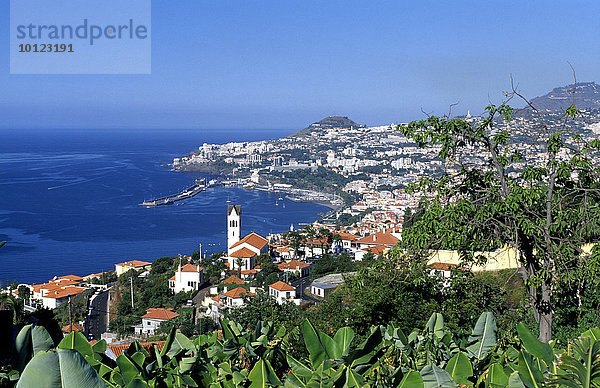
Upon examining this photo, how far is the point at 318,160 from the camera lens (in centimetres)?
6378

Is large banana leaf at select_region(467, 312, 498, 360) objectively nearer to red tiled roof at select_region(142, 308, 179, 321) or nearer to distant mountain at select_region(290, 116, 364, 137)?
red tiled roof at select_region(142, 308, 179, 321)

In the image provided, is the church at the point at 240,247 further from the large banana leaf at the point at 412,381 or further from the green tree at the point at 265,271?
the large banana leaf at the point at 412,381

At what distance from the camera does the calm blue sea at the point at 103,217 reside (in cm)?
→ 2517

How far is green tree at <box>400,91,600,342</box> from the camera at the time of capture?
246 cm

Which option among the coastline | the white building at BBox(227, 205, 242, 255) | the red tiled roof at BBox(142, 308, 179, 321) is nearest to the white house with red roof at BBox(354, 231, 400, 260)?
the white building at BBox(227, 205, 242, 255)

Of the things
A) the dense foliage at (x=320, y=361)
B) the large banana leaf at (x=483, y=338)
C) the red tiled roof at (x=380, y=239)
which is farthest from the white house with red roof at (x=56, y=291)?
the large banana leaf at (x=483, y=338)

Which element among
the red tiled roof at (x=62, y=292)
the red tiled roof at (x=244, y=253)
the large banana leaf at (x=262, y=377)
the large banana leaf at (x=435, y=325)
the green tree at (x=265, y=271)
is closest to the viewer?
the large banana leaf at (x=262, y=377)

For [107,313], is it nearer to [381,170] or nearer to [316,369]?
[316,369]

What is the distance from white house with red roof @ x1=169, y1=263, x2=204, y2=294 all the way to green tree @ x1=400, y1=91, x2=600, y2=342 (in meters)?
14.1

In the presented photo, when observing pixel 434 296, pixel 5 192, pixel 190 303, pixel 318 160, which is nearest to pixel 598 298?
pixel 434 296

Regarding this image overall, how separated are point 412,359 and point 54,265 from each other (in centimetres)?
2487

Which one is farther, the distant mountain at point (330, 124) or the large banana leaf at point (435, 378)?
the distant mountain at point (330, 124)

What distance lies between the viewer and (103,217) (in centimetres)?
3372

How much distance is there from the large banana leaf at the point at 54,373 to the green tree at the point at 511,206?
79.5 inches
